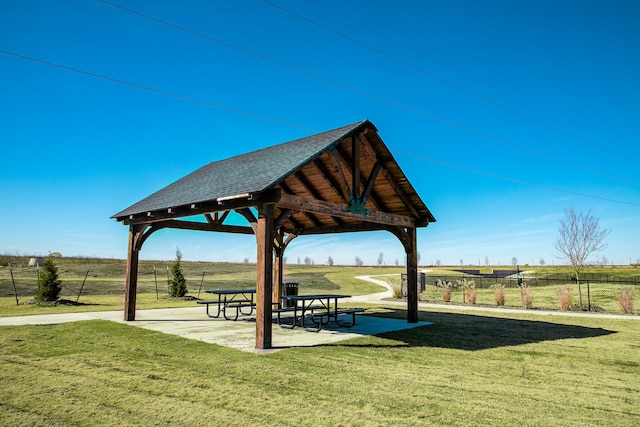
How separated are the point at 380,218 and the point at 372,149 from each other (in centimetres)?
205

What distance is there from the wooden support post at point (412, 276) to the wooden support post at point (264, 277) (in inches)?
232

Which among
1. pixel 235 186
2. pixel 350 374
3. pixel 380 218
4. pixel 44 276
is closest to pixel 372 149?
pixel 380 218

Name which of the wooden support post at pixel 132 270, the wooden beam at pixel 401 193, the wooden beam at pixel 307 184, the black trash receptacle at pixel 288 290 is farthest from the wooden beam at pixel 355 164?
the wooden support post at pixel 132 270

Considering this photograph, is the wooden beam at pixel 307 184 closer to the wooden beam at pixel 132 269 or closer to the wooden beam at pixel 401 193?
the wooden beam at pixel 401 193

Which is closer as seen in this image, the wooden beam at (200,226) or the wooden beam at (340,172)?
the wooden beam at (340,172)

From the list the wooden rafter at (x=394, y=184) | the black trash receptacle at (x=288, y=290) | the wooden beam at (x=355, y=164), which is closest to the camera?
the wooden beam at (x=355, y=164)

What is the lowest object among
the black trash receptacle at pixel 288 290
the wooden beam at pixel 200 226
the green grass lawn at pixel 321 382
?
the green grass lawn at pixel 321 382

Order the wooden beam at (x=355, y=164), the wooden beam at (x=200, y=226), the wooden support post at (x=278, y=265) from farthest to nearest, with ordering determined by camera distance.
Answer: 1. the wooden support post at (x=278, y=265)
2. the wooden beam at (x=200, y=226)
3. the wooden beam at (x=355, y=164)

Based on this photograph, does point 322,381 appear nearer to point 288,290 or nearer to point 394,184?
point 394,184

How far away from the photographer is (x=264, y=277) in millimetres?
8477

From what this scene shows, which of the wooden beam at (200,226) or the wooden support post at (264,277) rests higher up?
the wooden beam at (200,226)

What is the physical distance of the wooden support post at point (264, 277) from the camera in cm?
835

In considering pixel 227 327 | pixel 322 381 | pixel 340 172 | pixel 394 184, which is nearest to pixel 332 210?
pixel 340 172

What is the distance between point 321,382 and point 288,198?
4.42 meters
